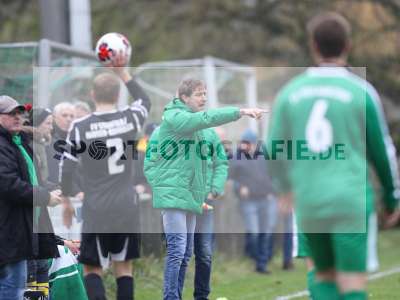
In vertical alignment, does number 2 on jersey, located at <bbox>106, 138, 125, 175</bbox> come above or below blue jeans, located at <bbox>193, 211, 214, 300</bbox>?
above

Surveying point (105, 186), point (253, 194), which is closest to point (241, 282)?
point (253, 194)

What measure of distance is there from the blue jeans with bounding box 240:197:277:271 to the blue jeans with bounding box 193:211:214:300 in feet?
20.1

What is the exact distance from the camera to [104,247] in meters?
8.90

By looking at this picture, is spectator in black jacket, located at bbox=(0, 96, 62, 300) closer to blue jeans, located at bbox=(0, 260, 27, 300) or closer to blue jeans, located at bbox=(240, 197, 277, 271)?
blue jeans, located at bbox=(0, 260, 27, 300)

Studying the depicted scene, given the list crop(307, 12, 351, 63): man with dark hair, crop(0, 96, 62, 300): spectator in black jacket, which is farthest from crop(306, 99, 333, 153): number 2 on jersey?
crop(0, 96, 62, 300): spectator in black jacket

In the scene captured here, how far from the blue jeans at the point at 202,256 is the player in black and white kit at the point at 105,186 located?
0.91m

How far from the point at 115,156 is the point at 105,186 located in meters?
0.28

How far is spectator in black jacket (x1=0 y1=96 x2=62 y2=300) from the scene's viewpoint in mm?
7562

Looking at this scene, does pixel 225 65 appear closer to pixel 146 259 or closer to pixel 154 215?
pixel 154 215

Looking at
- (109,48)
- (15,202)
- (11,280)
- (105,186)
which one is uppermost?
(109,48)

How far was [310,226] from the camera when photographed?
A: 6109 mm

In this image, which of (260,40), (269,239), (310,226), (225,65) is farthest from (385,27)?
(310,226)

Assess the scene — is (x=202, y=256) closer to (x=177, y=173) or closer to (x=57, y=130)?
(x=177, y=173)

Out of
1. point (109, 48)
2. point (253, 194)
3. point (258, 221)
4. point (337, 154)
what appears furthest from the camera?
point (258, 221)
